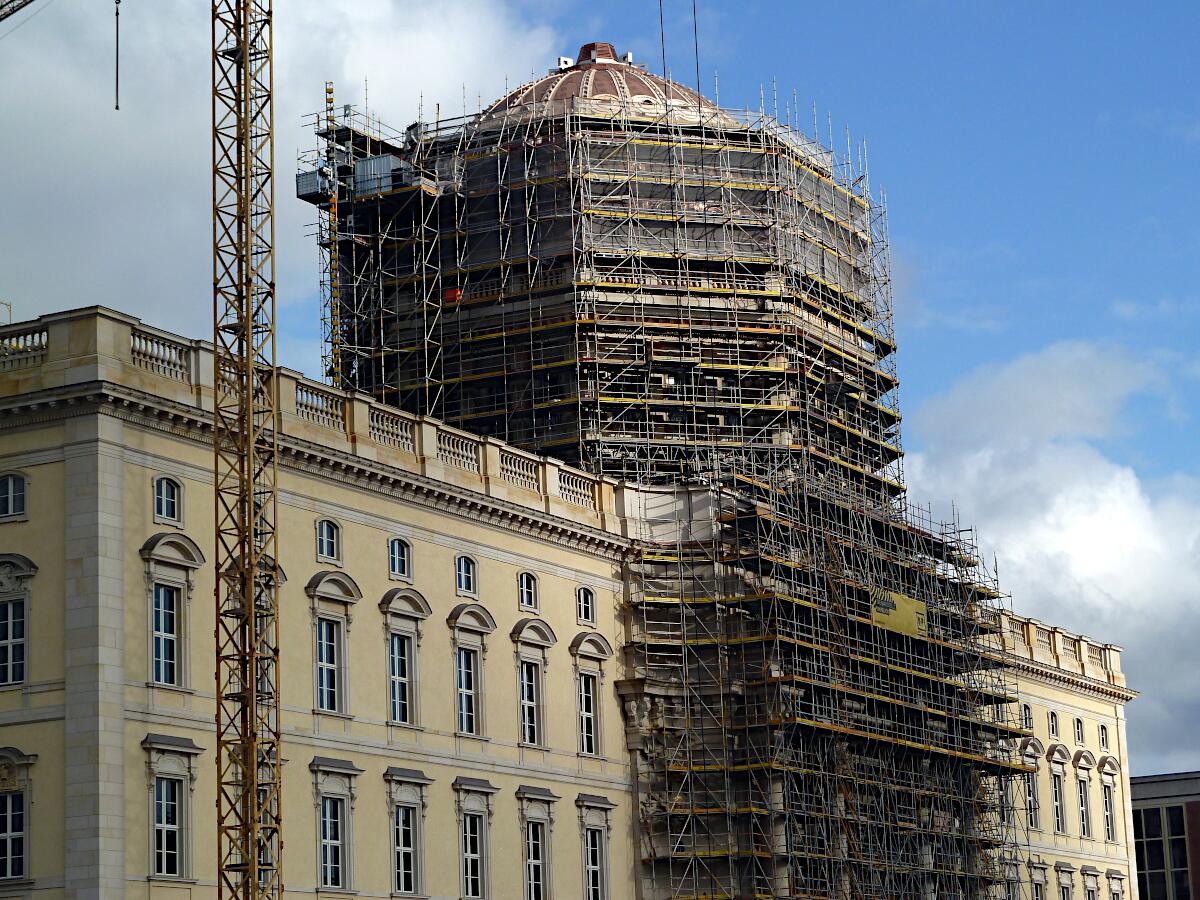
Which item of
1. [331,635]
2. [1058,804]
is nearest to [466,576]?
[331,635]

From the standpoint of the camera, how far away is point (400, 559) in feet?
216

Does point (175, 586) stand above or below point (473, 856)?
above

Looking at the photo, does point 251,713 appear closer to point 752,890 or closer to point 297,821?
point 297,821

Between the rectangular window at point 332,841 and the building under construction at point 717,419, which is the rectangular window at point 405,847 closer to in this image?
the rectangular window at point 332,841

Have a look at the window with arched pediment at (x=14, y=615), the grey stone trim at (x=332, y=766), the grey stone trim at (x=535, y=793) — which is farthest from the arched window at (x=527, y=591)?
the window with arched pediment at (x=14, y=615)

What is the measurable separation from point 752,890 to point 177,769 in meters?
24.3

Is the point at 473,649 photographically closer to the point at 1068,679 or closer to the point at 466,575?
the point at 466,575

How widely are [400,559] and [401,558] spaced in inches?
2.8

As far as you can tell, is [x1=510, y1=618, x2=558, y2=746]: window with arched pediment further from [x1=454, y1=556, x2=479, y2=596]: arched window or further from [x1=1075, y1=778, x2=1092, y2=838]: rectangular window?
[x1=1075, y1=778, x2=1092, y2=838]: rectangular window

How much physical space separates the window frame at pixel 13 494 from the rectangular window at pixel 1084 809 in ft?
200

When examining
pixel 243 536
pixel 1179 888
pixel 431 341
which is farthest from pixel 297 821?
pixel 1179 888

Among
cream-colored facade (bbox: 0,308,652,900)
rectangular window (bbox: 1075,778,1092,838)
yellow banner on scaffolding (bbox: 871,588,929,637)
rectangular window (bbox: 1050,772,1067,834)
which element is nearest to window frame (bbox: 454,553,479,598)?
cream-colored facade (bbox: 0,308,652,900)

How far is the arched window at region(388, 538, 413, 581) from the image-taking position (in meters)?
65.4

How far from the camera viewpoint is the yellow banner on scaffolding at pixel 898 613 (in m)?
81.8
